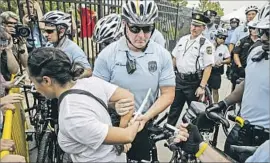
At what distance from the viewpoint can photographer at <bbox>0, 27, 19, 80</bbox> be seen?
3689 millimetres

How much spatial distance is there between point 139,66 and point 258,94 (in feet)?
3.29

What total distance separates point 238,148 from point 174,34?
937 centimetres

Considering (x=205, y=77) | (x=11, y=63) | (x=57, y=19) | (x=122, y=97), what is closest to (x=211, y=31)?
(x=205, y=77)

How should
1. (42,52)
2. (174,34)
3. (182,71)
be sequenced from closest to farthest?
(42,52) → (182,71) → (174,34)

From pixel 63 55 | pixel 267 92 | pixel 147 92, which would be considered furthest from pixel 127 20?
pixel 267 92

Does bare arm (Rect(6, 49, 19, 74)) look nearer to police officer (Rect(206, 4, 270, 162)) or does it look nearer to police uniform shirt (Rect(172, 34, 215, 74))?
police uniform shirt (Rect(172, 34, 215, 74))

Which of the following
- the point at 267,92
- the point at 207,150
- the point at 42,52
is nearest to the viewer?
the point at 207,150

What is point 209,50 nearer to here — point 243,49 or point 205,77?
point 205,77

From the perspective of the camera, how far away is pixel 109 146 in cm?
201

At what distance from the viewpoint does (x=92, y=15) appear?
5984mm

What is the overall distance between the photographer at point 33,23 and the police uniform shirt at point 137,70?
6.82 ft

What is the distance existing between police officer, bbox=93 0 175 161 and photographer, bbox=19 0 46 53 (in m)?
2.09

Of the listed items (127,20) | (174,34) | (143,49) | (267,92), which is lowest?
(174,34)

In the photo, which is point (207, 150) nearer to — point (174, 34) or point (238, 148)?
point (238, 148)
